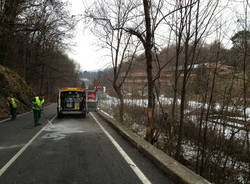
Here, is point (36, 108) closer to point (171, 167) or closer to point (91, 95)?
point (91, 95)

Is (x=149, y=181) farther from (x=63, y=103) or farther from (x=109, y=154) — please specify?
(x=63, y=103)

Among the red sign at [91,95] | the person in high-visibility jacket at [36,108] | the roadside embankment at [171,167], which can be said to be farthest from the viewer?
the red sign at [91,95]

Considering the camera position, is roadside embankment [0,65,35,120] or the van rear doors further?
the van rear doors

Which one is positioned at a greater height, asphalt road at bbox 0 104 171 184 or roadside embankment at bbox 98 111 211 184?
roadside embankment at bbox 98 111 211 184

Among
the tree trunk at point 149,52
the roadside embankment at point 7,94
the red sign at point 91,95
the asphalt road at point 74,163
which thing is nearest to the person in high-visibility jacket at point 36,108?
the asphalt road at point 74,163

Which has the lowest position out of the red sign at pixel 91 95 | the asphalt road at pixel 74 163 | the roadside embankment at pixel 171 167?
the asphalt road at pixel 74 163

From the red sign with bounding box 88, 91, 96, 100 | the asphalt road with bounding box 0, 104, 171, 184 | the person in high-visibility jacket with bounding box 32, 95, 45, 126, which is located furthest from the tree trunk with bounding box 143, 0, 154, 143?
the red sign with bounding box 88, 91, 96, 100

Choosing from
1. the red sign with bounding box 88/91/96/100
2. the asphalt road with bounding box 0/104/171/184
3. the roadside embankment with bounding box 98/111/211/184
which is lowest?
the asphalt road with bounding box 0/104/171/184

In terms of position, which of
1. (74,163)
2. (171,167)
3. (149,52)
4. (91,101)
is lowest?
(74,163)

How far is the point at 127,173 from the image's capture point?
354 cm

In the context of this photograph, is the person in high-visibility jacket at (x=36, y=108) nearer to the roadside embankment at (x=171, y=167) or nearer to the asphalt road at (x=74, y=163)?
the asphalt road at (x=74, y=163)

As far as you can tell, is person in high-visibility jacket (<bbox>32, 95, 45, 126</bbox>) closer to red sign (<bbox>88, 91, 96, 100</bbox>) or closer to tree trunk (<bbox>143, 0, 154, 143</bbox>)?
tree trunk (<bbox>143, 0, 154, 143</bbox>)

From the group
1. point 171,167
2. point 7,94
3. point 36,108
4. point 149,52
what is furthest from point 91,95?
point 171,167

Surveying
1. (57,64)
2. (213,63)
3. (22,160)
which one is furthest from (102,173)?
(57,64)
